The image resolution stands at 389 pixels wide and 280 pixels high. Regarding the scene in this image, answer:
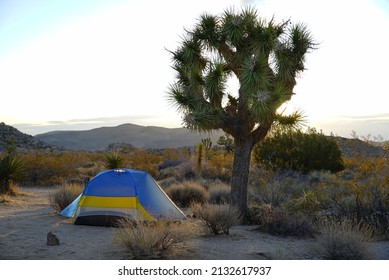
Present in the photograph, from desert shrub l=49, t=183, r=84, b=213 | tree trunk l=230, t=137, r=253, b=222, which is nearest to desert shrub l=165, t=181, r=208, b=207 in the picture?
tree trunk l=230, t=137, r=253, b=222

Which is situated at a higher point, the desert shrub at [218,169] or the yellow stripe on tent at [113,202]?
the desert shrub at [218,169]

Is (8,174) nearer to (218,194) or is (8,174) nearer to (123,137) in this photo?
(218,194)

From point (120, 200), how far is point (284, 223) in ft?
12.4

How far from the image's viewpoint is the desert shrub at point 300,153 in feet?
76.3

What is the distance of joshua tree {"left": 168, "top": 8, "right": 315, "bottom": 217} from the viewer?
12031 millimetres

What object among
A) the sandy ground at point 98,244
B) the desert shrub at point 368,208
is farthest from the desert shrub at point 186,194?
the desert shrub at point 368,208

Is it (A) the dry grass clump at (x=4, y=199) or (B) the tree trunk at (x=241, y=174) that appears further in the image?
(A) the dry grass clump at (x=4, y=199)

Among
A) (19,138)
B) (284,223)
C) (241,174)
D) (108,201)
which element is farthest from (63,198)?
(19,138)

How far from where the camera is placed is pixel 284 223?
11.2 meters

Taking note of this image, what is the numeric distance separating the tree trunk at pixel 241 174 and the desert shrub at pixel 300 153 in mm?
9965

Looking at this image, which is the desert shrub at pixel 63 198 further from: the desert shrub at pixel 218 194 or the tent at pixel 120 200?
the desert shrub at pixel 218 194

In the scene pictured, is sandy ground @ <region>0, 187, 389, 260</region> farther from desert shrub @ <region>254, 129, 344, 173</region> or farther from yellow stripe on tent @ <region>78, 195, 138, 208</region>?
desert shrub @ <region>254, 129, 344, 173</region>

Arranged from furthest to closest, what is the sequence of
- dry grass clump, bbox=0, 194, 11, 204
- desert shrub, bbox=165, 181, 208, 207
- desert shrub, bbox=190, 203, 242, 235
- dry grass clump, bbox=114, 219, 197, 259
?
desert shrub, bbox=165, 181, 208, 207
dry grass clump, bbox=0, 194, 11, 204
desert shrub, bbox=190, 203, 242, 235
dry grass clump, bbox=114, 219, 197, 259

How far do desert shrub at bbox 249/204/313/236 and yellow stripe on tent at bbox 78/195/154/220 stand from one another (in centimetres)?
265
